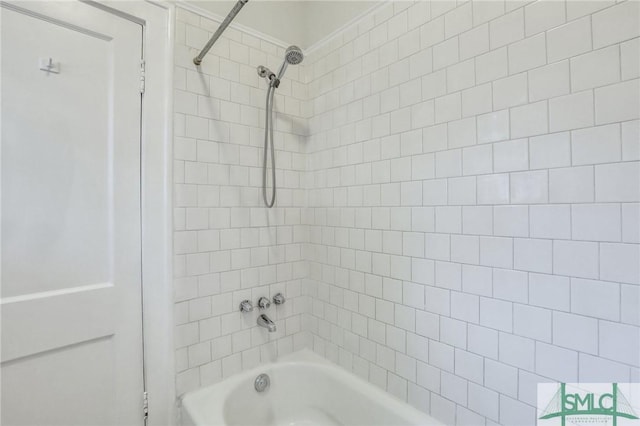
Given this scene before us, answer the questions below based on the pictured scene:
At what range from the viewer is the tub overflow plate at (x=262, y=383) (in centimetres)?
162

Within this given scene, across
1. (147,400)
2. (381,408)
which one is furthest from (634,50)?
(147,400)

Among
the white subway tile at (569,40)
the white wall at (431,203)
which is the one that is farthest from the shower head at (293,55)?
the white subway tile at (569,40)

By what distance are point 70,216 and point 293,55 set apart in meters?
1.16

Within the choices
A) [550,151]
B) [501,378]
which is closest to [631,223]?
[550,151]

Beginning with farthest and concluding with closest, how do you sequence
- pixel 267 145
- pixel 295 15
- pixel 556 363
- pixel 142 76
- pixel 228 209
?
pixel 295 15 → pixel 267 145 → pixel 228 209 → pixel 142 76 → pixel 556 363

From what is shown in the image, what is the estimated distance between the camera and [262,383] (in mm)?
1636

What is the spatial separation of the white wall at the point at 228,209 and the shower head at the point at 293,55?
363mm

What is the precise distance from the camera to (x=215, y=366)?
1540 mm

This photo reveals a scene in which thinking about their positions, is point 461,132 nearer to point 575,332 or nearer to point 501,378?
point 575,332

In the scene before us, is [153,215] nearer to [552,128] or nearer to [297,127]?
[297,127]

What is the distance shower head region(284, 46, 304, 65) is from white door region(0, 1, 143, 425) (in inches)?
26.3

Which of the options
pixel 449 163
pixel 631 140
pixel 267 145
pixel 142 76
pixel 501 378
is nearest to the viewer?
pixel 631 140

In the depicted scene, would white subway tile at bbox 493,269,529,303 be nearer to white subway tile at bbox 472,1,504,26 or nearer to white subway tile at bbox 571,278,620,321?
white subway tile at bbox 571,278,620,321

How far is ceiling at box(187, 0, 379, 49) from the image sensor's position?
1.59 m
